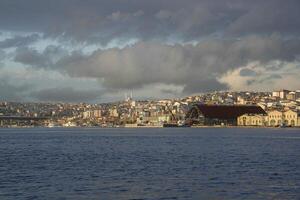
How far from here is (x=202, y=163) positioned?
43.6 metres

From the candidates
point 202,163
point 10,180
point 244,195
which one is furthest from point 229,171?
point 10,180

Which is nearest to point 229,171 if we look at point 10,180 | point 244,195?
point 244,195

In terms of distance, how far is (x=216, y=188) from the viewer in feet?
95.2

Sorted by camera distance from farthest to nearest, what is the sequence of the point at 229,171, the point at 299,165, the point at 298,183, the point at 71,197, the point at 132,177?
the point at 299,165, the point at 229,171, the point at 132,177, the point at 298,183, the point at 71,197

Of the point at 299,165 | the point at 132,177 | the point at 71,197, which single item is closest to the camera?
the point at 71,197

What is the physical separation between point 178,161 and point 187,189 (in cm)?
1704

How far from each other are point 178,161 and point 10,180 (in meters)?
16.1

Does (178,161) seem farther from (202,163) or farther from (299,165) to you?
(299,165)

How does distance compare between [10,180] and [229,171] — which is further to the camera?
[229,171]

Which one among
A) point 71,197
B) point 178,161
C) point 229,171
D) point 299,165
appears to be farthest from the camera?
point 178,161

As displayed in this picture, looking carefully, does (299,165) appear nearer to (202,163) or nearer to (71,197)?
(202,163)

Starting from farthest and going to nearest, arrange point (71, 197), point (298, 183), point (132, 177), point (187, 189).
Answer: point (132, 177) < point (298, 183) < point (187, 189) < point (71, 197)

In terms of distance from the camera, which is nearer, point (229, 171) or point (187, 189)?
point (187, 189)

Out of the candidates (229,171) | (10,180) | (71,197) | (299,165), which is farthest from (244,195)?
(299,165)
